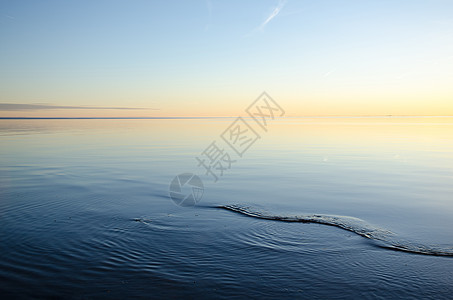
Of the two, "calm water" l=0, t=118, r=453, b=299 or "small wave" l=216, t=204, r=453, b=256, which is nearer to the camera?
"calm water" l=0, t=118, r=453, b=299

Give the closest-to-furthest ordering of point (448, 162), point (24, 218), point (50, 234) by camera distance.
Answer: point (50, 234), point (24, 218), point (448, 162)

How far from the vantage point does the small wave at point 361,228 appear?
10.2 metres

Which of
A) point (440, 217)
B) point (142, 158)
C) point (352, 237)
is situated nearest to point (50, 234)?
point (352, 237)

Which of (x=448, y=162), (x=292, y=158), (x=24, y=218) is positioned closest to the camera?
(x=24, y=218)

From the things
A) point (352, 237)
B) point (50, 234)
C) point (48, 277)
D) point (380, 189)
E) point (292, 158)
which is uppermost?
point (292, 158)

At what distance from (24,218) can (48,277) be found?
5482 mm

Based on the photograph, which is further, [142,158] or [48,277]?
[142,158]

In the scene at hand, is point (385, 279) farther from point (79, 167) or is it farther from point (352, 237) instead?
point (79, 167)

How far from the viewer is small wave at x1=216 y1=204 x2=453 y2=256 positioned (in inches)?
402

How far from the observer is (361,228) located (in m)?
→ 12.2

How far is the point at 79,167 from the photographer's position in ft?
83.6

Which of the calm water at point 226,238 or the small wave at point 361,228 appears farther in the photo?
the small wave at point 361,228

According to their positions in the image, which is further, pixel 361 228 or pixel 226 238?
pixel 361 228

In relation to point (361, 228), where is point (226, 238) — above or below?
below
